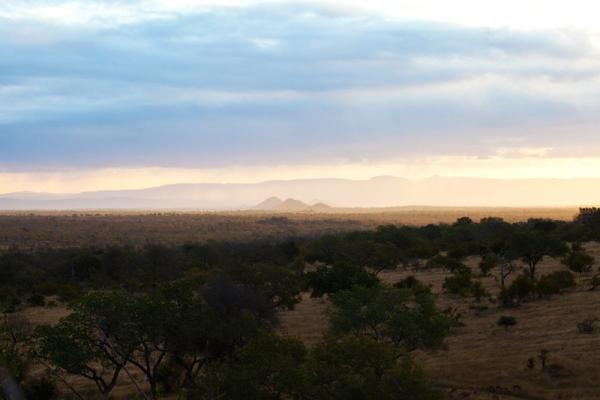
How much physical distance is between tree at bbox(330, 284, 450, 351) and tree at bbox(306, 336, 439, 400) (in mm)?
5306

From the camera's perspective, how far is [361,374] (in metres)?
15.7

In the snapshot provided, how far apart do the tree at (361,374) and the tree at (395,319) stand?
5306 mm

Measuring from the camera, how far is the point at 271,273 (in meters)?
34.2

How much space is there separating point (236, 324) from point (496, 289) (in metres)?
23.2

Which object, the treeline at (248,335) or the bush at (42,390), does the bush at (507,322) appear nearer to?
the treeline at (248,335)

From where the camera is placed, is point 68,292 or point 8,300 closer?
point 8,300

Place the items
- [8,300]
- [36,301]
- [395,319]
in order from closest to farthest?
[395,319] → [36,301] → [8,300]

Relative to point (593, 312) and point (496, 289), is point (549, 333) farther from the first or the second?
point (496, 289)

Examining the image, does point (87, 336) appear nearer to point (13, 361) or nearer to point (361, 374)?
point (13, 361)

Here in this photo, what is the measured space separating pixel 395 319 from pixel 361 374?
694 centimetres

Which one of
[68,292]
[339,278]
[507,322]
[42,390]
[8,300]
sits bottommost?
[42,390]

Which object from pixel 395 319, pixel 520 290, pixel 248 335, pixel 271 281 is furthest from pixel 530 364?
pixel 271 281

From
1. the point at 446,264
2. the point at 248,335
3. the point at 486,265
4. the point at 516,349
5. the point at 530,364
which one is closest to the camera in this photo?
the point at 248,335

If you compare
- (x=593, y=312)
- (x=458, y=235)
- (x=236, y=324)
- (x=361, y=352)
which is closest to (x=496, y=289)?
(x=593, y=312)
